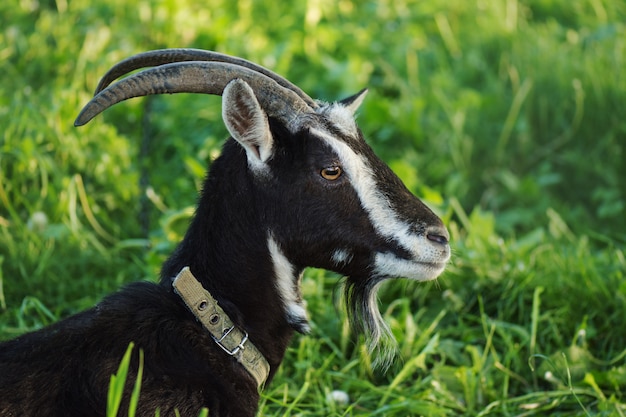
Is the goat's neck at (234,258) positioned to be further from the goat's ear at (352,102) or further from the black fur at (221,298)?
the goat's ear at (352,102)

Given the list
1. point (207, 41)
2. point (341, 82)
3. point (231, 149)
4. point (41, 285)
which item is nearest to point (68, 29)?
point (207, 41)

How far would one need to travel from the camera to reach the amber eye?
3375 mm

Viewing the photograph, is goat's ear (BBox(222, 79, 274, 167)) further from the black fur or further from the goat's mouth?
the goat's mouth

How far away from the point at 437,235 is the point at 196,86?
1033 millimetres

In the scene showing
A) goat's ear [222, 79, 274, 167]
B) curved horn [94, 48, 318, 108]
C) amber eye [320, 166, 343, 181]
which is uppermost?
curved horn [94, 48, 318, 108]

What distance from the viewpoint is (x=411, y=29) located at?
8156mm

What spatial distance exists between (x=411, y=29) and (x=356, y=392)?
4598 mm

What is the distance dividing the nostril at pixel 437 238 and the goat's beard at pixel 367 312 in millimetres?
299

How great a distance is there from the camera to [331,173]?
3.38m

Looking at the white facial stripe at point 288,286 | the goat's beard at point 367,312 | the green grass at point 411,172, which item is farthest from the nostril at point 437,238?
the green grass at point 411,172

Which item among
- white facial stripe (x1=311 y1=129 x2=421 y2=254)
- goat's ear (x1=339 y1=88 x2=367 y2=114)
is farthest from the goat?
goat's ear (x1=339 y1=88 x2=367 y2=114)

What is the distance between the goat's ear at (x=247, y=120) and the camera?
3191 millimetres

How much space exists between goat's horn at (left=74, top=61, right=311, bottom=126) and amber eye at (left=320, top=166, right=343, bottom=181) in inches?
9.1

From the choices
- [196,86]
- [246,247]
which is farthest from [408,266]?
[196,86]
